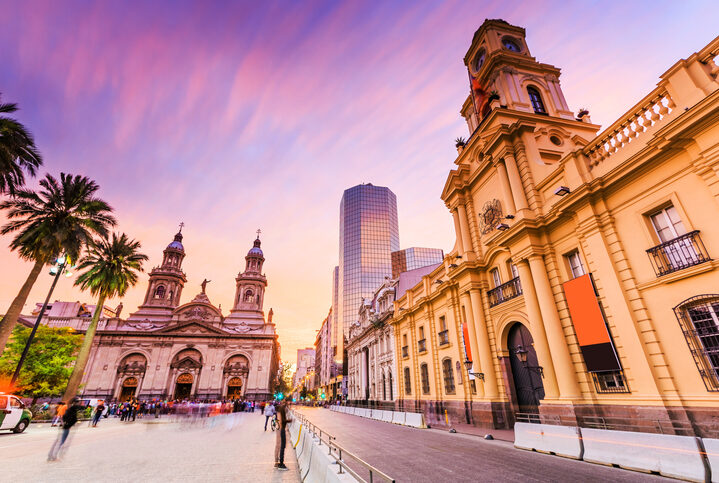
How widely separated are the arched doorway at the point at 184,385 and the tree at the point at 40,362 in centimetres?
2405

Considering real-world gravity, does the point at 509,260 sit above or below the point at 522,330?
above

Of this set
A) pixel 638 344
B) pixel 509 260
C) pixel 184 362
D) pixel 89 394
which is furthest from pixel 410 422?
pixel 89 394

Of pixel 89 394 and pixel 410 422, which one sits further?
pixel 89 394

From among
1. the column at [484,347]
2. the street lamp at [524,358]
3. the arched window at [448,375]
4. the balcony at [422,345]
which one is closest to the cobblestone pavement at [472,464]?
the street lamp at [524,358]

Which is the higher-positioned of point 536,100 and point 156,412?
point 536,100

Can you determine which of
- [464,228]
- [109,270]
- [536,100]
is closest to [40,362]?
[109,270]

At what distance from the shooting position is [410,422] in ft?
61.1

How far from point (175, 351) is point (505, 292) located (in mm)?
58547

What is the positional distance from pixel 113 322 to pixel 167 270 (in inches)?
503

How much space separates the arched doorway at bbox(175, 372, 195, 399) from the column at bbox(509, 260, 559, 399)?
57.9 metres

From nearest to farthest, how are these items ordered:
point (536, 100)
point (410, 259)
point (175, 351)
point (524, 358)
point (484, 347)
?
1. point (524, 358)
2. point (484, 347)
3. point (536, 100)
4. point (175, 351)
5. point (410, 259)

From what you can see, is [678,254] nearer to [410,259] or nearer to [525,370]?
[525,370]

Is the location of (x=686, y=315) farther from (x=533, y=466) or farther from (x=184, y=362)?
(x=184, y=362)

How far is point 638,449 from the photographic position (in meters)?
7.02
